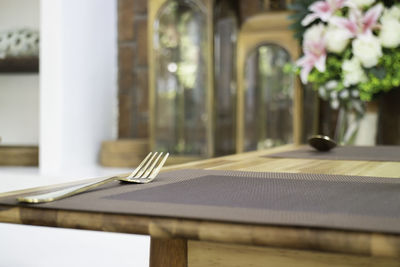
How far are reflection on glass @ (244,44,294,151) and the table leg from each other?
177 cm

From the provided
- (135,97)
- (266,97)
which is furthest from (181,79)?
(135,97)

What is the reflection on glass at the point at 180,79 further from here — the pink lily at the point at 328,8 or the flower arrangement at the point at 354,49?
the pink lily at the point at 328,8

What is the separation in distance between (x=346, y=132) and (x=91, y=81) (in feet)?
4.72

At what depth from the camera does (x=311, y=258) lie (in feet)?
1.77

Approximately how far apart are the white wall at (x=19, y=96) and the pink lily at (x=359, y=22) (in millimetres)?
2021

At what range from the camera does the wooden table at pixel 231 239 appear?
317mm

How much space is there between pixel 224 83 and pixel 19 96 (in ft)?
4.42

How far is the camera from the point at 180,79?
101 inches

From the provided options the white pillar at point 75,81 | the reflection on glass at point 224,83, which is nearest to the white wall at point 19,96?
the white pillar at point 75,81

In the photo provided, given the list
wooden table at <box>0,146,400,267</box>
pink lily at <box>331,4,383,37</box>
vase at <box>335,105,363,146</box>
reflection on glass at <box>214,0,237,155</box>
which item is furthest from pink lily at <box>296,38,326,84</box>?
wooden table at <box>0,146,400,267</box>

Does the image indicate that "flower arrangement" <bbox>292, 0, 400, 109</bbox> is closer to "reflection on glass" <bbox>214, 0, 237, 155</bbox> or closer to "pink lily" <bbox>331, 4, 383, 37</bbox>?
"pink lily" <bbox>331, 4, 383, 37</bbox>

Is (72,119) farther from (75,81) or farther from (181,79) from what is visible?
(181,79)

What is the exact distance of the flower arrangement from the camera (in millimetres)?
1572

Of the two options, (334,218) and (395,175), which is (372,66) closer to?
(395,175)
